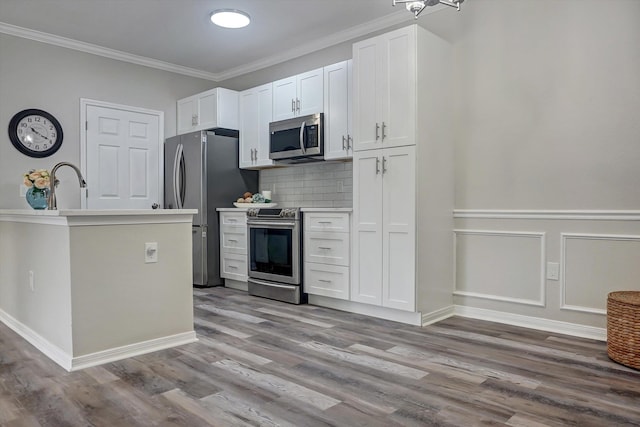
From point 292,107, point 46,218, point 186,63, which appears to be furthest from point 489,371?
point 186,63

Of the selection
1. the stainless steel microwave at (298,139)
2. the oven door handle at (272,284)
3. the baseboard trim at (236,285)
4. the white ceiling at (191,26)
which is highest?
the white ceiling at (191,26)

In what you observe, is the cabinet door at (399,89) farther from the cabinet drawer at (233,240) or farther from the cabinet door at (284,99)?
the cabinet drawer at (233,240)

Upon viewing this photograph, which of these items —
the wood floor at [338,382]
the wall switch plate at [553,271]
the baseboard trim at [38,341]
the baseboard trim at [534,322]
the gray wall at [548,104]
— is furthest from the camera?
the wall switch plate at [553,271]

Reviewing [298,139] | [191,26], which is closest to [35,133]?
→ [191,26]

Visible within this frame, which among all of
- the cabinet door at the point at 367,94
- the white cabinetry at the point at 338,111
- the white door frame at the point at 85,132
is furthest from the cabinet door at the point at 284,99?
the white door frame at the point at 85,132

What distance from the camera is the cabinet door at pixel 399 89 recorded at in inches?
136

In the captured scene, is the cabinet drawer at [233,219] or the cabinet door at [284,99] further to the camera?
the cabinet drawer at [233,219]

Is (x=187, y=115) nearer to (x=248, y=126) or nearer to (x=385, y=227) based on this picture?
(x=248, y=126)

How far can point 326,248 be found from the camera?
4.10 meters

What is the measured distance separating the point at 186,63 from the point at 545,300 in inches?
184

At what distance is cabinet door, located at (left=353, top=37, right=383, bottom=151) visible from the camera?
3684mm

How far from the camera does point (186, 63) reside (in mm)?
5574

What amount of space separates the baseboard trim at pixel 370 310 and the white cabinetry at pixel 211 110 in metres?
2.34

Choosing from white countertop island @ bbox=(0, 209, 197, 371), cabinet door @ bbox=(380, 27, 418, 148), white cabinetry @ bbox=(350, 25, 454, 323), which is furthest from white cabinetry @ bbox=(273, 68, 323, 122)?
white countertop island @ bbox=(0, 209, 197, 371)
